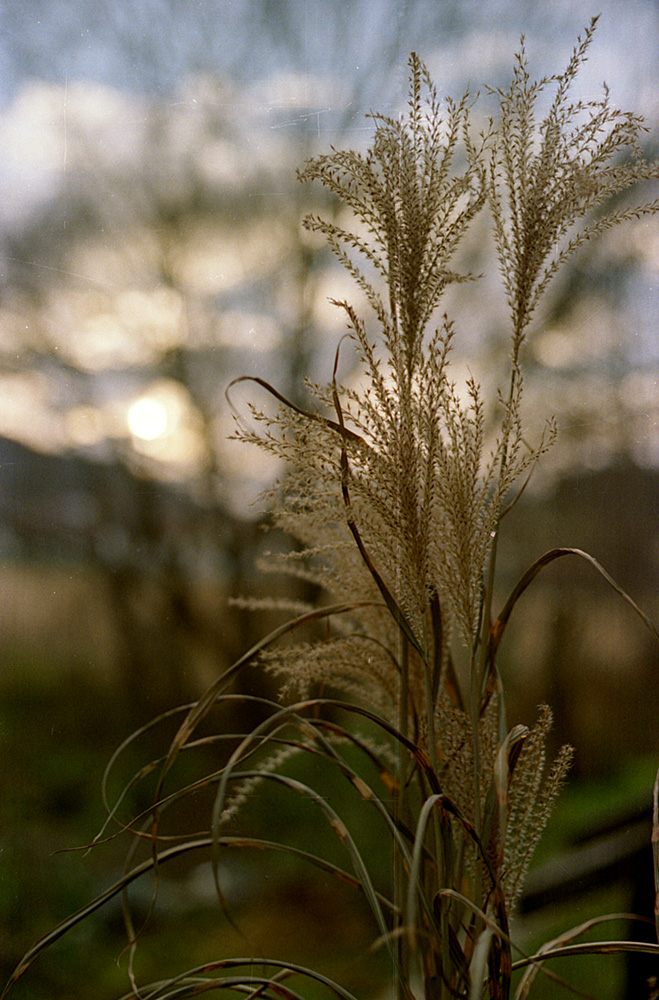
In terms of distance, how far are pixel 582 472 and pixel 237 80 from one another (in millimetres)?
824

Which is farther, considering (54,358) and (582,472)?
(582,472)

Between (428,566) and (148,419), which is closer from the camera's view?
(428,566)

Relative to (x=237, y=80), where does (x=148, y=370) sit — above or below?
below

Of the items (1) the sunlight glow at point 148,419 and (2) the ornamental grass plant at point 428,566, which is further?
(1) the sunlight glow at point 148,419

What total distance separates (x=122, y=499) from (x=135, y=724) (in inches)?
13.3

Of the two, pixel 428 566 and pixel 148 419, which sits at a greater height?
pixel 148 419

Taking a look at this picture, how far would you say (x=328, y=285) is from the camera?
1172 millimetres

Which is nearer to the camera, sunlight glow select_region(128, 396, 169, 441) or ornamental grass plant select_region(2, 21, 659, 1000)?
ornamental grass plant select_region(2, 21, 659, 1000)

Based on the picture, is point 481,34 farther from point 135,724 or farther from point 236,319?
point 135,724

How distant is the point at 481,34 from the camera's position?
3.83 ft

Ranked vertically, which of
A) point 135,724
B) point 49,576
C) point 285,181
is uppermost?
point 285,181

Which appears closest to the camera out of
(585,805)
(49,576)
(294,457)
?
(294,457)

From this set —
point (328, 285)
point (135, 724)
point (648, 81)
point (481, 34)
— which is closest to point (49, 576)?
point (135, 724)

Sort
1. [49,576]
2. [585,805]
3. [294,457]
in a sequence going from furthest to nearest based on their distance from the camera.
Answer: [585,805]
[49,576]
[294,457]
